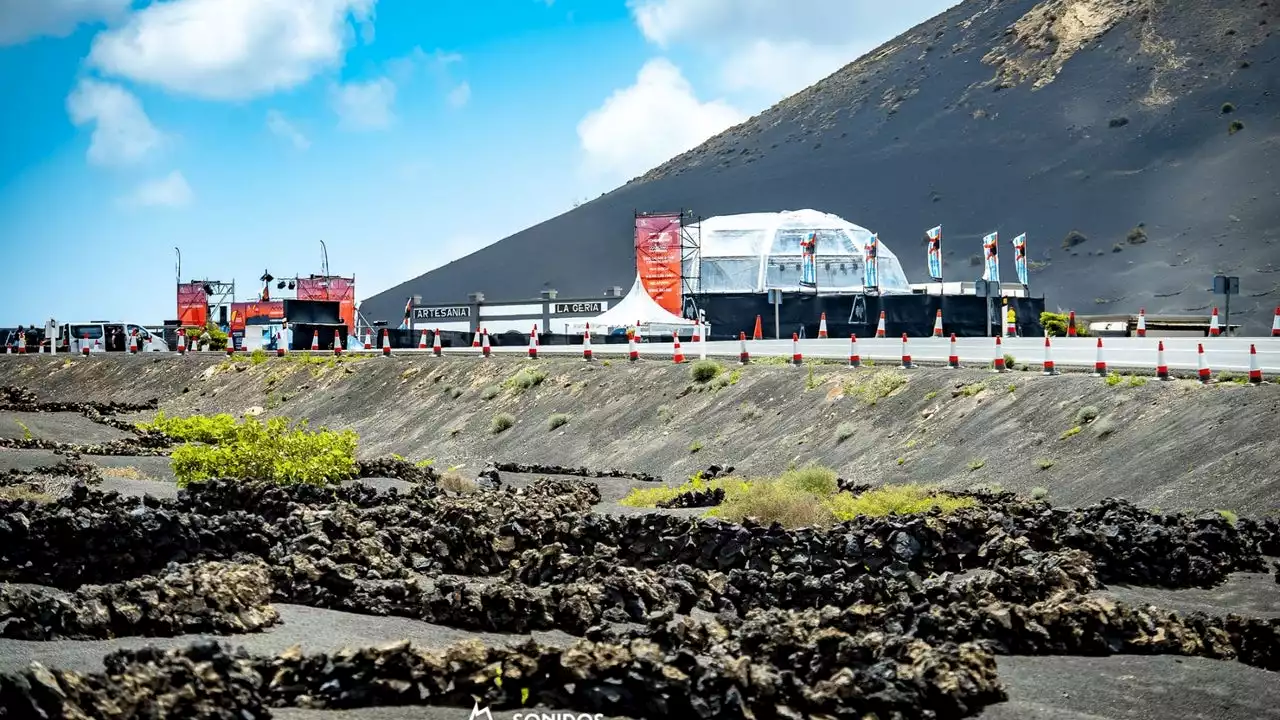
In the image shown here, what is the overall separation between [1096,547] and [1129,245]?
106m

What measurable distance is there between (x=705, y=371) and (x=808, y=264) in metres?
43.9

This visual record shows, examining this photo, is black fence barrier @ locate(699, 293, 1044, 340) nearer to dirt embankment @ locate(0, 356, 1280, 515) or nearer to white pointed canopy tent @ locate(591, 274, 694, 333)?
white pointed canopy tent @ locate(591, 274, 694, 333)

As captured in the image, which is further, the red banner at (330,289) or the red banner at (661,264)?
the red banner at (330,289)

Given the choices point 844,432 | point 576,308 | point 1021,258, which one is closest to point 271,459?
point 844,432

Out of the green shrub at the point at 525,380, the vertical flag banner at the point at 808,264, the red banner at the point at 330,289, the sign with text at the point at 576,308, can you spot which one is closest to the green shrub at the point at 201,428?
the green shrub at the point at 525,380

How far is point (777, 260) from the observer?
79.2 meters

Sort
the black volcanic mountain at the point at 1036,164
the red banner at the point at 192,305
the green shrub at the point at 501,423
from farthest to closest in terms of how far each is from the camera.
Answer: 1. the black volcanic mountain at the point at 1036,164
2. the red banner at the point at 192,305
3. the green shrub at the point at 501,423

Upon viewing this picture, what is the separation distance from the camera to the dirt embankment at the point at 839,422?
1938cm

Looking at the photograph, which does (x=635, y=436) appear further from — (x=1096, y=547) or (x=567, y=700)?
(x=567, y=700)

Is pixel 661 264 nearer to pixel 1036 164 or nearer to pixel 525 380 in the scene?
pixel 525 380

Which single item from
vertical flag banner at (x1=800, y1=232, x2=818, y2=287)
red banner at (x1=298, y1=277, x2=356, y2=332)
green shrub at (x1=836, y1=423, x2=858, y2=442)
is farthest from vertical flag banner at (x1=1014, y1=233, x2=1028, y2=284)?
green shrub at (x1=836, y1=423, x2=858, y2=442)

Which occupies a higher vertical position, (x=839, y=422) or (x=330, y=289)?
(x=330, y=289)

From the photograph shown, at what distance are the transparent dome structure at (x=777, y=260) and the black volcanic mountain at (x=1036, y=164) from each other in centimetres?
2554

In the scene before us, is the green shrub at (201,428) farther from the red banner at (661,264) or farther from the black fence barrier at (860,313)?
the black fence barrier at (860,313)
